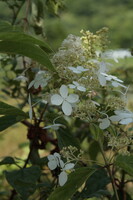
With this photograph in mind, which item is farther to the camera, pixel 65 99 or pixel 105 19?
pixel 105 19

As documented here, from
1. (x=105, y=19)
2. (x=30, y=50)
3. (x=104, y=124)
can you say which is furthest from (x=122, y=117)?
(x=105, y=19)

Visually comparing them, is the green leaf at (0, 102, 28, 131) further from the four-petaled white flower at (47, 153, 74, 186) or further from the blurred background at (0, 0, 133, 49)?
the blurred background at (0, 0, 133, 49)

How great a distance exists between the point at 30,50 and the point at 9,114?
0.14 meters

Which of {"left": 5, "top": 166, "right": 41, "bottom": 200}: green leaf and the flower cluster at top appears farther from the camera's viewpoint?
{"left": 5, "top": 166, "right": 41, "bottom": 200}: green leaf

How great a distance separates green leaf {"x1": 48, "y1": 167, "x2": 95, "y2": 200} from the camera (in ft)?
1.99

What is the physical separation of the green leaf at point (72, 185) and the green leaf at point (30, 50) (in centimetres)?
16

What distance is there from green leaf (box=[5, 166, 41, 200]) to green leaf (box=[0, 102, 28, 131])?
91mm

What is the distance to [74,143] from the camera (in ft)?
2.51

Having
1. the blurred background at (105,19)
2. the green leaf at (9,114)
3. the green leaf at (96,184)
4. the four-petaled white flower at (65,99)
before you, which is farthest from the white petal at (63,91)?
the blurred background at (105,19)

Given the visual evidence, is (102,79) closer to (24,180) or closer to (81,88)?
(81,88)

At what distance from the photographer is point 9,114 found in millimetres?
695

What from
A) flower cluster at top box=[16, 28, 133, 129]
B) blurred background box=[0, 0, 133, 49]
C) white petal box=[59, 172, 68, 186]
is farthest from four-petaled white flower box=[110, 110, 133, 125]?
blurred background box=[0, 0, 133, 49]

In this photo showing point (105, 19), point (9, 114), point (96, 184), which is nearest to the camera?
point (9, 114)

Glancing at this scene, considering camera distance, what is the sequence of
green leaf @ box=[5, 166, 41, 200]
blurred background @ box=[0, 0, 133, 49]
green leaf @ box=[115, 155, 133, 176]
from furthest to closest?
blurred background @ box=[0, 0, 133, 49]
green leaf @ box=[5, 166, 41, 200]
green leaf @ box=[115, 155, 133, 176]
